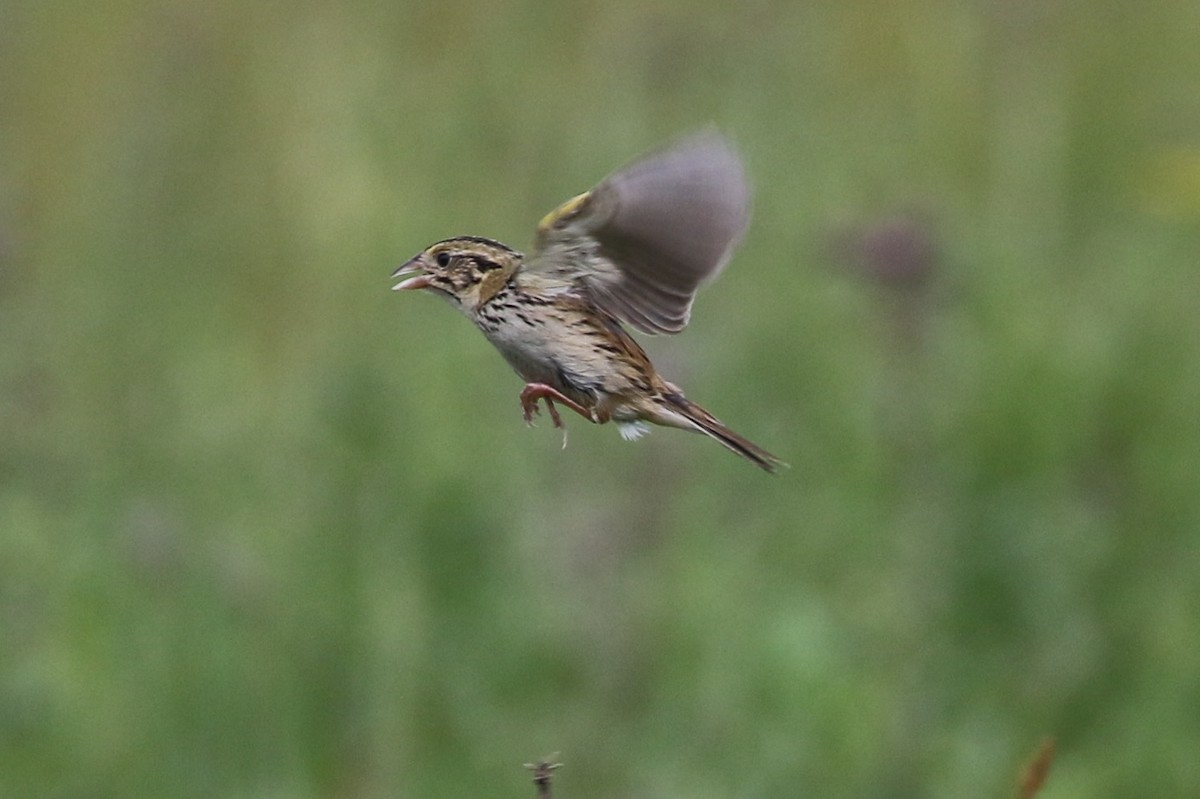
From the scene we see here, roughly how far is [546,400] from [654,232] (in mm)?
262

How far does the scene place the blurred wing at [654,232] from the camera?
8.71 ft

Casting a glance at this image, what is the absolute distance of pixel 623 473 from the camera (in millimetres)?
5434

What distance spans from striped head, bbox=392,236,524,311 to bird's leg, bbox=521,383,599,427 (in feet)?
0.91

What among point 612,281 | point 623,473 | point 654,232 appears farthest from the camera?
point 623,473

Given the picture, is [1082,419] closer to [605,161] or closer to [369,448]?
[605,161]

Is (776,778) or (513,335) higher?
(513,335)

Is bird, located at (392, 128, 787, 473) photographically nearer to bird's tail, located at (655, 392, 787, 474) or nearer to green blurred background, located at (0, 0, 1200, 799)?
bird's tail, located at (655, 392, 787, 474)

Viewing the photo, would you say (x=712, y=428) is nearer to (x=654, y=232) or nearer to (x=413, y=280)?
(x=654, y=232)

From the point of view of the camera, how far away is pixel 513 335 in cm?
293

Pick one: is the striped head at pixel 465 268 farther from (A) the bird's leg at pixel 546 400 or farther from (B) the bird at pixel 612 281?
(A) the bird's leg at pixel 546 400

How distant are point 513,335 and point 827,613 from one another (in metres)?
2.20

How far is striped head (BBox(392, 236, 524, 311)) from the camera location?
10.00 ft

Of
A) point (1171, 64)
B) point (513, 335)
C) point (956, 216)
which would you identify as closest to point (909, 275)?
point (956, 216)

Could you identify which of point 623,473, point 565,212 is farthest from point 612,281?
point 623,473
